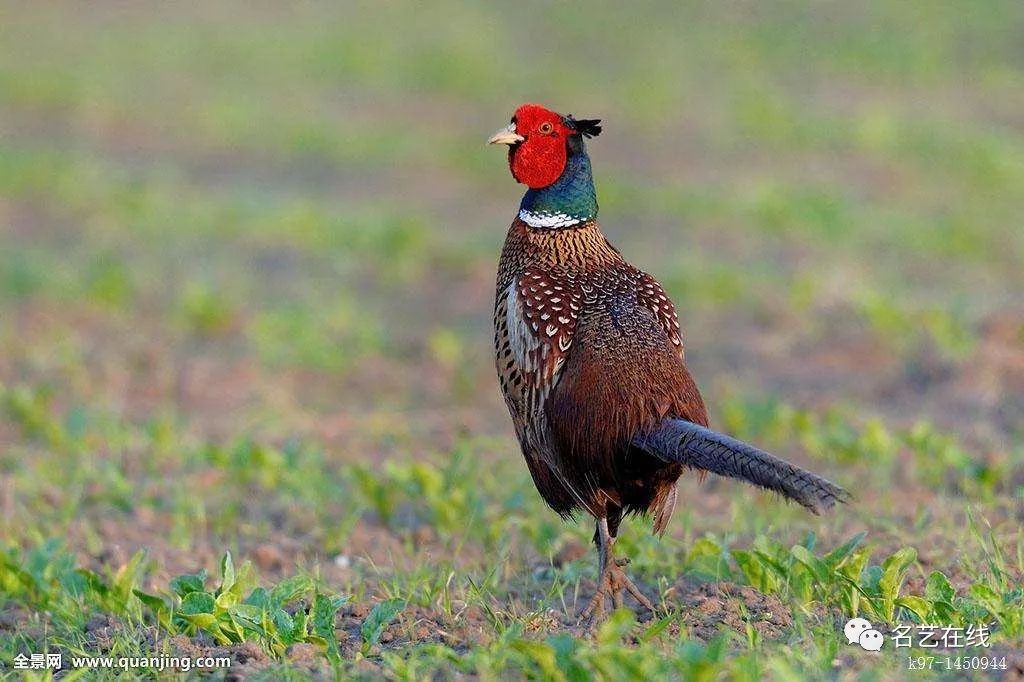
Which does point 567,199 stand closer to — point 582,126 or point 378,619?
point 582,126

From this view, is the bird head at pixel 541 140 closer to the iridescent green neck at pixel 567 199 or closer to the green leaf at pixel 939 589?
the iridescent green neck at pixel 567 199

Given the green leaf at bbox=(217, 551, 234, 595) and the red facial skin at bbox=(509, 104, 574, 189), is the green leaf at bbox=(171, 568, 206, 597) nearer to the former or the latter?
the green leaf at bbox=(217, 551, 234, 595)

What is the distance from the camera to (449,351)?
28.0 ft

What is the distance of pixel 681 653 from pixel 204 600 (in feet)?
4.68

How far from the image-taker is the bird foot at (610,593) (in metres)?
4.19

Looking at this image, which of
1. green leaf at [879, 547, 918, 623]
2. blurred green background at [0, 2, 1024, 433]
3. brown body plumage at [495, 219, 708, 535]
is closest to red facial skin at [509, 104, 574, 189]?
brown body plumage at [495, 219, 708, 535]

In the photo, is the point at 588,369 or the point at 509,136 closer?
the point at 588,369

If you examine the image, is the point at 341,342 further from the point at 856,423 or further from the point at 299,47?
the point at 299,47

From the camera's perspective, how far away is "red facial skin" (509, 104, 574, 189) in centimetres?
455

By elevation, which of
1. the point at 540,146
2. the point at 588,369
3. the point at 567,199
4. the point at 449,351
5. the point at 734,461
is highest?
the point at 540,146

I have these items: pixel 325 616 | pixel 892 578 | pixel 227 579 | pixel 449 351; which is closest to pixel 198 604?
pixel 227 579

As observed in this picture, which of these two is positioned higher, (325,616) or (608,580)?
(608,580)

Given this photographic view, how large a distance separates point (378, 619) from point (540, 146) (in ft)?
4.87

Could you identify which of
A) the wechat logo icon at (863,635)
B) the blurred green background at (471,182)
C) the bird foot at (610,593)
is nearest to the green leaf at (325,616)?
the bird foot at (610,593)
